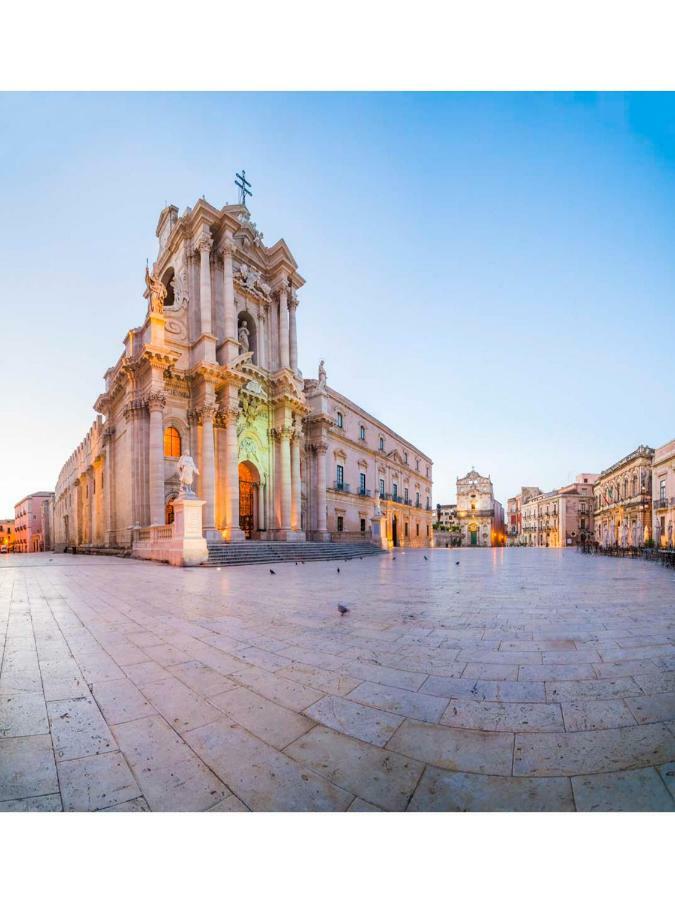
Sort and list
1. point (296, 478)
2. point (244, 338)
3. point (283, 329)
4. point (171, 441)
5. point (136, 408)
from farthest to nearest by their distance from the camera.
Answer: point (283, 329) → point (296, 478) → point (244, 338) → point (171, 441) → point (136, 408)

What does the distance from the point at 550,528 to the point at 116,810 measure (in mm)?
78899

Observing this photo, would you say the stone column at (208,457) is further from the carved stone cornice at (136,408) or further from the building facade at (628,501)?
the building facade at (628,501)

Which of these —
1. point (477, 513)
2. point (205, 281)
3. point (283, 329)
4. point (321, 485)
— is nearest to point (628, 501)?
point (477, 513)

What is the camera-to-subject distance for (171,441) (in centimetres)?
2003

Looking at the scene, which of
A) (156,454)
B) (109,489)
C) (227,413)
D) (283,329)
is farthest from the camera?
(283,329)

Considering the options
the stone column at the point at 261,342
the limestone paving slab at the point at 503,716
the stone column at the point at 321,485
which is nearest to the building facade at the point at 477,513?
the stone column at the point at 321,485

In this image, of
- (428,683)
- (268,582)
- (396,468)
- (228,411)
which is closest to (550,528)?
(396,468)

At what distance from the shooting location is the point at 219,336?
21.8 m

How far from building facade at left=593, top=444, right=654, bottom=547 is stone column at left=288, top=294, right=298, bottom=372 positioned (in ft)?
106

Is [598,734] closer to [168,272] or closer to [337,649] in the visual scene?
[337,649]

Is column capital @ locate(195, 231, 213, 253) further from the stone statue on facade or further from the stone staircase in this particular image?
the stone staircase

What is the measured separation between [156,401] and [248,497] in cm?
779

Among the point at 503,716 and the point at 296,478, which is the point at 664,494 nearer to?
the point at 296,478

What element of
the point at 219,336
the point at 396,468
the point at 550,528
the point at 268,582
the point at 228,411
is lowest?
the point at 550,528
